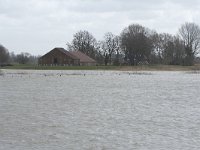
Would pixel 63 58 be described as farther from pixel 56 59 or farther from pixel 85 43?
pixel 85 43

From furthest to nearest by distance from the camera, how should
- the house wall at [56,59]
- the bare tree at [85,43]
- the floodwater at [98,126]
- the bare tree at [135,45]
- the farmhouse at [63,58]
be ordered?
the bare tree at [85,43] < the house wall at [56,59] < the farmhouse at [63,58] < the bare tree at [135,45] < the floodwater at [98,126]

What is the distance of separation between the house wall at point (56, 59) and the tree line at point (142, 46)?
12.8 meters

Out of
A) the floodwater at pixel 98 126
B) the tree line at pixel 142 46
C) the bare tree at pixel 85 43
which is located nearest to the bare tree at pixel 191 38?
the tree line at pixel 142 46

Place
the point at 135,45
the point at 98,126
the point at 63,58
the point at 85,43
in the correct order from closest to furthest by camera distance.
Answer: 1. the point at 98,126
2. the point at 135,45
3. the point at 63,58
4. the point at 85,43

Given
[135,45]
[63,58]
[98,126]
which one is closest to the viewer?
[98,126]

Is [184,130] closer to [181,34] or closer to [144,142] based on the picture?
[144,142]

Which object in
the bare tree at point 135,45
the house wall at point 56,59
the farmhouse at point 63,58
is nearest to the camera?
the bare tree at point 135,45

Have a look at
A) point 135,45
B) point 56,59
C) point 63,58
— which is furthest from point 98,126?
Result: point 56,59

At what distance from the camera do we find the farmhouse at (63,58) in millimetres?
130125

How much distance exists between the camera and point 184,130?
61.7 feet

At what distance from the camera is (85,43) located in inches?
5802

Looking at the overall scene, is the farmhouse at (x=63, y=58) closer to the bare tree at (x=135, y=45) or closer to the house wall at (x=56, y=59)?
→ the house wall at (x=56, y=59)

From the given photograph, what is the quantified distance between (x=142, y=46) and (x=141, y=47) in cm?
41

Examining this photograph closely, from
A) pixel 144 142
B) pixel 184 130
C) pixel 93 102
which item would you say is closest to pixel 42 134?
pixel 144 142
